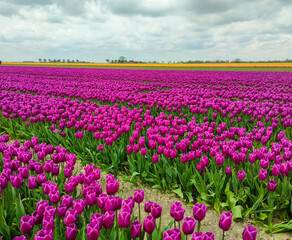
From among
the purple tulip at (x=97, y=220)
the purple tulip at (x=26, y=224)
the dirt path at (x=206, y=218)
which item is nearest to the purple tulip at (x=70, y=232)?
the purple tulip at (x=97, y=220)

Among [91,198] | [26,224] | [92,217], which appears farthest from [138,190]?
[26,224]

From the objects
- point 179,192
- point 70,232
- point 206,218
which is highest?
point 70,232

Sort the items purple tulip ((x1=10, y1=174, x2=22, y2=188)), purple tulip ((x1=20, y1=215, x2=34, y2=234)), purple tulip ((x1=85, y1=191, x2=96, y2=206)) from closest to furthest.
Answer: purple tulip ((x1=20, y1=215, x2=34, y2=234)) → purple tulip ((x1=85, y1=191, x2=96, y2=206)) → purple tulip ((x1=10, y1=174, x2=22, y2=188))

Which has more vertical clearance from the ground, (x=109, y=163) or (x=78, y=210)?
(x=78, y=210)

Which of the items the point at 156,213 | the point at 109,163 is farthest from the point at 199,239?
the point at 109,163

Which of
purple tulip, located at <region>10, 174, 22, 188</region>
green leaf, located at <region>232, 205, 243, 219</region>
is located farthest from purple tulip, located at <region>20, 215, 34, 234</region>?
green leaf, located at <region>232, 205, 243, 219</region>

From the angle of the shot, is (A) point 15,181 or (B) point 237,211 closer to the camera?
(A) point 15,181

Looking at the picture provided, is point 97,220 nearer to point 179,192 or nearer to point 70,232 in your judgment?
point 70,232

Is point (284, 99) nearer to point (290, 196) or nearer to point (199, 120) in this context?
point (199, 120)

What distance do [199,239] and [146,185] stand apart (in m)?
3.01

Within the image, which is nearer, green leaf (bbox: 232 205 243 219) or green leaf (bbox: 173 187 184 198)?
green leaf (bbox: 232 205 243 219)

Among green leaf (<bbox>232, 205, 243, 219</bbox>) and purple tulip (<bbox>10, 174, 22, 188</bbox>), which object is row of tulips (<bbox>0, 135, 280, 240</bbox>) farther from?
green leaf (<bbox>232, 205, 243, 219</bbox>)

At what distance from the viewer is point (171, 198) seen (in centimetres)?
415

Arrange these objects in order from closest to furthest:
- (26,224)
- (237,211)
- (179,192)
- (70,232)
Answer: (70,232), (26,224), (237,211), (179,192)
